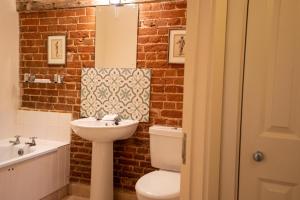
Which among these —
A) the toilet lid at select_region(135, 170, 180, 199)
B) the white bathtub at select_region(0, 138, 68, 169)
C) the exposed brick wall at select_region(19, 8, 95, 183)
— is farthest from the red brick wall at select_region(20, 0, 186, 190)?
the toilet lid at select_region(135, 170, 180, 199)

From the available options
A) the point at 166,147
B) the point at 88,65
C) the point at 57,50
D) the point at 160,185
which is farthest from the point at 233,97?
the point at 57,50

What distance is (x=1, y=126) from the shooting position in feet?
10.3

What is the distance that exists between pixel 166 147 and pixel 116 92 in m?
0.80

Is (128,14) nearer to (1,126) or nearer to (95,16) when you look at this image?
(95,16)

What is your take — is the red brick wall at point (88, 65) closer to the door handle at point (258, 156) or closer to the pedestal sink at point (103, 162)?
the pedestal sink at point (103, 162)

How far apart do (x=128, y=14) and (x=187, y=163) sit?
2.14 m

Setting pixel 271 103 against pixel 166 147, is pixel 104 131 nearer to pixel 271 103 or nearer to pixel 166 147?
pixel 166 147

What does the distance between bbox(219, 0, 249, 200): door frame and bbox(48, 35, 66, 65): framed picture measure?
7.61ft

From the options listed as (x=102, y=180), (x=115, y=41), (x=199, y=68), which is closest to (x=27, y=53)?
(x=115, y=41)

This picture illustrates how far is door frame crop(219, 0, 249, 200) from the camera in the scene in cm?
123

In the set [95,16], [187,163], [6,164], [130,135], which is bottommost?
[6,164]

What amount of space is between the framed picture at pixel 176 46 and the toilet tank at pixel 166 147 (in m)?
0.67

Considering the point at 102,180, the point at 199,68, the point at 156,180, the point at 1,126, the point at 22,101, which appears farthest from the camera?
the point at 22,101

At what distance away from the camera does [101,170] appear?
8.89ft
